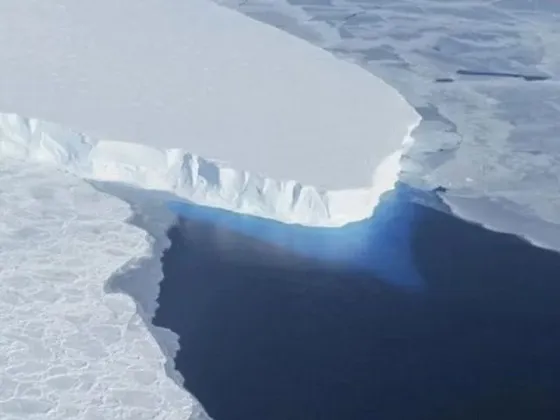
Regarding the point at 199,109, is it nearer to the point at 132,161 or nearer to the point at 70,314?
the point at 132,161

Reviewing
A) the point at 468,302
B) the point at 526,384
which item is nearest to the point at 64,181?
the point at 468,302

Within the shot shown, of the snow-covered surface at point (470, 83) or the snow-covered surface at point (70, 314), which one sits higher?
the snow-covered surface at point (470, 83)

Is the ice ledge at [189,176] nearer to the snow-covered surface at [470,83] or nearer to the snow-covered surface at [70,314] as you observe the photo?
the snow-covered surface at [70,314]

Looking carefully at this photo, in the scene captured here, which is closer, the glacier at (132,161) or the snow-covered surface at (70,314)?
→ the snow-covered surface at (70,314)

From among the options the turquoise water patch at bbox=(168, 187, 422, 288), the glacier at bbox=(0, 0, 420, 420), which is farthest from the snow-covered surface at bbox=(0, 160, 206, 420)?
the turquoise water patch at bbox=(168, 187, 422, 288)

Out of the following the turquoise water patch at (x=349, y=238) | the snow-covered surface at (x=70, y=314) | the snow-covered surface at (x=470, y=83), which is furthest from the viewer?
the snow-covered surface at (x=470, y=83)

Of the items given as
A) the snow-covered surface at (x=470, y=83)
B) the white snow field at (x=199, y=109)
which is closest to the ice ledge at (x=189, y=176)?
the white snow field at (x=199, y=109)
